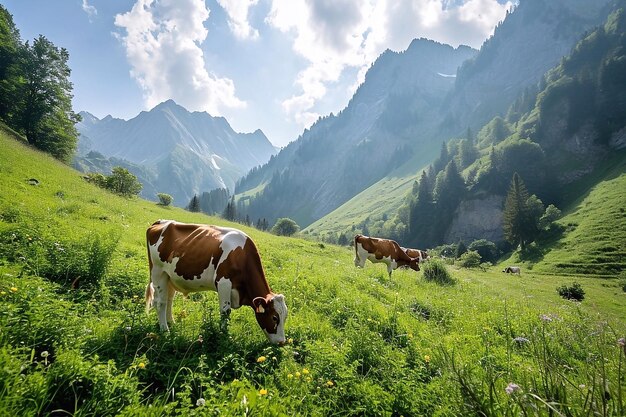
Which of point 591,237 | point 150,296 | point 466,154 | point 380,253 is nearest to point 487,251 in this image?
point 591,237

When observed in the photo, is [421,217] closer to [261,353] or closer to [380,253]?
[380,253]

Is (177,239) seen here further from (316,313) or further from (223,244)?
(316,313)

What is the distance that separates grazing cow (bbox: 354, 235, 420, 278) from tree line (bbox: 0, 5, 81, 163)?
4383 cm

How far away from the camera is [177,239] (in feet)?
22.9

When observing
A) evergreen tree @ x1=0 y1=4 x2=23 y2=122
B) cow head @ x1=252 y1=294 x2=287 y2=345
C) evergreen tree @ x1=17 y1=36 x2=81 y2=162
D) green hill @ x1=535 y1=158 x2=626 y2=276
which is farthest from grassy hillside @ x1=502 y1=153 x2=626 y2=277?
evergreen tree @ x1=0 y1=4 x2=23 y2=122

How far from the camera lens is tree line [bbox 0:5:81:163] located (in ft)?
133

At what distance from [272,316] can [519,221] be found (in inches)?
3533

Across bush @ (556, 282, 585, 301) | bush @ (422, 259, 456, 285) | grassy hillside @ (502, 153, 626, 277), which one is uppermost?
grassy hillside @ (502, 153, 626, 277)

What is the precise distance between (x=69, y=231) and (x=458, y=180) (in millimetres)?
138212

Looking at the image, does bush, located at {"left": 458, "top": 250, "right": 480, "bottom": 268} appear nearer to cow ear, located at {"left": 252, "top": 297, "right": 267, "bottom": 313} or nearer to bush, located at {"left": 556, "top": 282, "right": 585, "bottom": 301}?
bush, located at {"left": 556, "top": 282, "right": 585, "bottom": 301}

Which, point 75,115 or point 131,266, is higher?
point 75,115

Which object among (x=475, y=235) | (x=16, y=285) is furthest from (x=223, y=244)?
(x=475, y=235)

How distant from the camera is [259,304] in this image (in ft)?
19.9

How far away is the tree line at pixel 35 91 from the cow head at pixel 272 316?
4861 centimetres
